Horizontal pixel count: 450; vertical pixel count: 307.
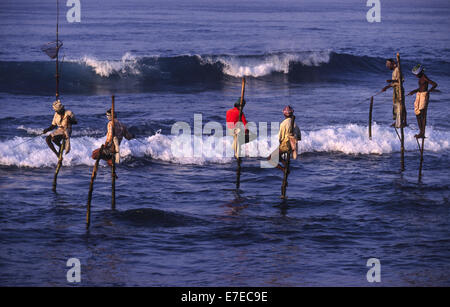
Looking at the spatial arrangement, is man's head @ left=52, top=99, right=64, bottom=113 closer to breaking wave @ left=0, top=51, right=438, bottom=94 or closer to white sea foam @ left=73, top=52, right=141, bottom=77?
breaking wave @ left=0, top=51, right=438, bottom=94

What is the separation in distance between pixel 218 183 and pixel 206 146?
364 centimetres

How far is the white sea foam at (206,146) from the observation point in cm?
1819

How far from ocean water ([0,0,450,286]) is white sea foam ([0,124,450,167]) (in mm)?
56

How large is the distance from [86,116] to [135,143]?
517cm

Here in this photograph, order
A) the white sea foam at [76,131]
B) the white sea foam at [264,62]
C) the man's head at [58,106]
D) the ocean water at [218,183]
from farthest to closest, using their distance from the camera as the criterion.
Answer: the white sea foam at [264,62] → the white sea foam at [76,131] → the man's head at [58,106] → the ocean water at [218,183]

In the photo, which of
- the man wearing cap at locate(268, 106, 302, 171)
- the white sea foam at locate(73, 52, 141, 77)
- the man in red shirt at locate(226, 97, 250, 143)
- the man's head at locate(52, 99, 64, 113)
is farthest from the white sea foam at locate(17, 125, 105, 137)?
the white sea foam at locate(73, 52, 141, 77)

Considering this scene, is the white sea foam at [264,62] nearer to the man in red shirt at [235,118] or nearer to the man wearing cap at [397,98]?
the man wearing cap at [397,98]

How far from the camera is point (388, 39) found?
52.2 metres

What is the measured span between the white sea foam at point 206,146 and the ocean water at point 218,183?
0.18 ft

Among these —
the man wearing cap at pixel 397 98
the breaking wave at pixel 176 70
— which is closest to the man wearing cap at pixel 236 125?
the man wearing cap at pixel 397 98

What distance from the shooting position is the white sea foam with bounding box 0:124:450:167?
1819cm

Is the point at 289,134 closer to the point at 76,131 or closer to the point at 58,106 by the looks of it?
the point at 58,106

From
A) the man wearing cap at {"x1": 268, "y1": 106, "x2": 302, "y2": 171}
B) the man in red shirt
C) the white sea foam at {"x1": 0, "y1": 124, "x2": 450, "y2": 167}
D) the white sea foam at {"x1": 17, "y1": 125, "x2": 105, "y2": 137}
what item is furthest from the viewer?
the white sea foam at {"x1": 17, "y1": 125, "x2": 105, "y2": 137}

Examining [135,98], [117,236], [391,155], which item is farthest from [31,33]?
[117,236]
